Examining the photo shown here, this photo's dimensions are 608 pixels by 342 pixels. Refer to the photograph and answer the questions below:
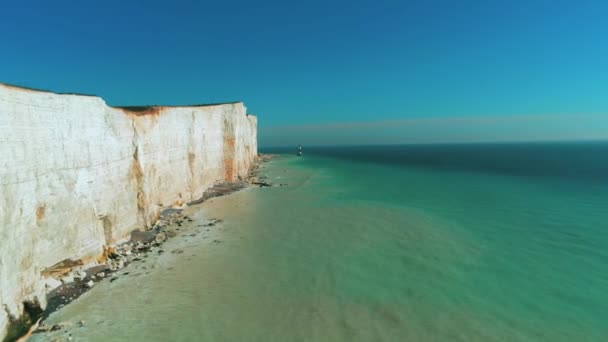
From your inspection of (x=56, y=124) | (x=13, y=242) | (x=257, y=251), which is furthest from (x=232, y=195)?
(x=13, y=242)

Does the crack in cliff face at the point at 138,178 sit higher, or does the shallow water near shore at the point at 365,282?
the crack in cliff face at the point at 138,178

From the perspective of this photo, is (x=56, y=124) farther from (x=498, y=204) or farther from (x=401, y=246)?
(x=498, y=204)

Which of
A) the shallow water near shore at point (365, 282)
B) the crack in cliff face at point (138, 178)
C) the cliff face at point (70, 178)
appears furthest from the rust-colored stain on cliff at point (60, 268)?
the crack in cliff face at point (138, 178)

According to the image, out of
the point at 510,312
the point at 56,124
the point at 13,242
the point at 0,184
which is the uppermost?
the point at 56,124

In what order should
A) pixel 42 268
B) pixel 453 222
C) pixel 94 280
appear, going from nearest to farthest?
pixel 42 268 → pixel 94 280 → pixel 453 222

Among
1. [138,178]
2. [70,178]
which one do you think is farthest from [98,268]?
[138,178]

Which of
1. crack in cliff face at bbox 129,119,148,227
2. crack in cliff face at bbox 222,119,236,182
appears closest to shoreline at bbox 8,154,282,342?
crack in cliff face at bbox 129,119,148,227

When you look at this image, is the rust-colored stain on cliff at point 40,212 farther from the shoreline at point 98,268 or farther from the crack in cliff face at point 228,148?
the crack in cliff face at point 228,148
